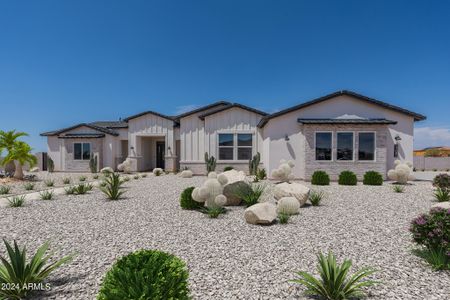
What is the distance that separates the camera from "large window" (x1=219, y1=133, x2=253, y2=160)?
18531mm

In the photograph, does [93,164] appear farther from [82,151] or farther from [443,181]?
[443,181]

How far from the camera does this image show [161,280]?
2396 mm

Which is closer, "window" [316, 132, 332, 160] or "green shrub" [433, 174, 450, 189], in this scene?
"green shrub" [433, 174, 450, 189]

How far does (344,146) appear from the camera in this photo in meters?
14.8

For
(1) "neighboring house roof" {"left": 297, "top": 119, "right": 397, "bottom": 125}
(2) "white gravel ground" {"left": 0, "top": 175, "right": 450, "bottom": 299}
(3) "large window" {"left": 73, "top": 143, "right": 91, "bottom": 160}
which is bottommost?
(2) "white gravel ground" {"left": 0, "top": 175, "right": 450, "bottom": 299}

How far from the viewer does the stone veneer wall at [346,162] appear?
14.5 meters

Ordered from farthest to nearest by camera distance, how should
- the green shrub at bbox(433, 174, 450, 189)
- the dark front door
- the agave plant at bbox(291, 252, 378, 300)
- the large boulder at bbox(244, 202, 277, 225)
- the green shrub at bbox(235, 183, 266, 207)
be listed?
1. the dark front door
2. the green shrub at bbox(433, 174, 450, 189)
3. the green shrub at bbox(235, 183, 266, 207)
4. the large boulder at bbox(244, 202, 277, 225)
5. the agave plant at bbox(291, 252, 378, 300)

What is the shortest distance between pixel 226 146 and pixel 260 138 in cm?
284

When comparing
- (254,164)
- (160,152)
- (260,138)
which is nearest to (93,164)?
(160,152)

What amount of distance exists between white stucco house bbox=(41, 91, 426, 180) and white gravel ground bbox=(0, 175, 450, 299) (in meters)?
6.66

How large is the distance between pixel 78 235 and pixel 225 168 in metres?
13.1

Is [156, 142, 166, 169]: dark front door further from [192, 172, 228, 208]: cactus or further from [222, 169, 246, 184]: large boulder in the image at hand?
[192, 172, 228, 208]: cactus

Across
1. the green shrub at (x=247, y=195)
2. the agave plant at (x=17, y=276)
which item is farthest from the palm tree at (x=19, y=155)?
the agave plant at (x=17, y=276)

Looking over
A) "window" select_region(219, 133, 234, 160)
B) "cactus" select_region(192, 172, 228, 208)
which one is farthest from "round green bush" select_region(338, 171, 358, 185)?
"cactus" select_region(192, 172, 228, 208)
